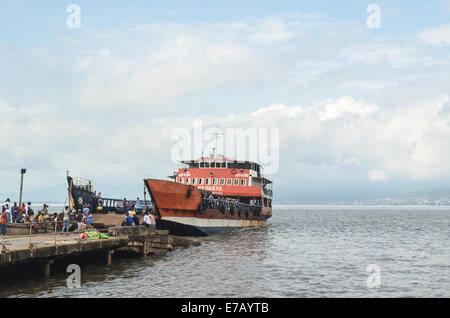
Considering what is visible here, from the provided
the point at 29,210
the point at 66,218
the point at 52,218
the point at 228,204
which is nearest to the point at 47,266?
the point at 66,218

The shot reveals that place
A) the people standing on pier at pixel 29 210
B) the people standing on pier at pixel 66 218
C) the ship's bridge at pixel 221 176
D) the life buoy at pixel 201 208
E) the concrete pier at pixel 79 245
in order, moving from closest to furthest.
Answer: the concrete pier at pixel 79 245
the people standing on pier at pixel 66 218
the people standing on pier at pixel 29 210
the life buoy at pixel 201 208
the ship's bridge at pixel 221 176

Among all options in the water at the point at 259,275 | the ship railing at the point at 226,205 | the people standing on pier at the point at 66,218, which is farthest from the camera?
the ship railing at the point at 226,205

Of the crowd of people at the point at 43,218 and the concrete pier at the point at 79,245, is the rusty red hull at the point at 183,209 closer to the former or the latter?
the concrete pier at the point at 79,245

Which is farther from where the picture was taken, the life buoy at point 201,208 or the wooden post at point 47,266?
the life buoy at point 201,208

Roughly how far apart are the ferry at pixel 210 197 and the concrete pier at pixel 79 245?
Answer: 283 centimetres

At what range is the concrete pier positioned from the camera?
16.4 m

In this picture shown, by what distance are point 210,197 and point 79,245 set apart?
18.8 metres

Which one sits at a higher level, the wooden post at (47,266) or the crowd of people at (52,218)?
the crowd of people at (52,218)

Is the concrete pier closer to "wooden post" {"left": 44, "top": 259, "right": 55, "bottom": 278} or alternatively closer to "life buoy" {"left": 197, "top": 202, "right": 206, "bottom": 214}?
"wooden post" {"left": 44, "top": 259, "right": 55, "bottom": 278}

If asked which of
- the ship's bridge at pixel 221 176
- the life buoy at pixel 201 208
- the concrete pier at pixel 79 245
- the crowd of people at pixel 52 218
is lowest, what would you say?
the concrete pier at pixel 79 245

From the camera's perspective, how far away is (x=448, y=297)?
16484mm

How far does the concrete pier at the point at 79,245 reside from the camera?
16.4 meters

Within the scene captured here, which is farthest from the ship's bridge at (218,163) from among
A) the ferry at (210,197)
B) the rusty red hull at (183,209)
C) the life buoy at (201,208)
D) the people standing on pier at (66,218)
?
the people standing on pier at (66,218)
